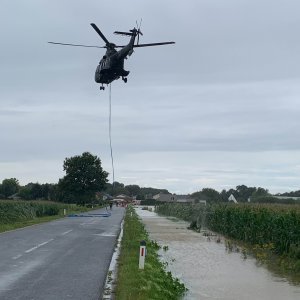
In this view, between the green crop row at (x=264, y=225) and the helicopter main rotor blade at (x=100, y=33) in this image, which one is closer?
the helicopter main rotor blade at (x=100, y=33)

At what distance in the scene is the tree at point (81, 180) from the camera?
120 metres

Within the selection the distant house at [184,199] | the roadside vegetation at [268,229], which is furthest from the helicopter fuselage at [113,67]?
the distant house at [184,199]

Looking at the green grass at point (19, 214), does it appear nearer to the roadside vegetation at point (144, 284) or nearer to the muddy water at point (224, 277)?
the muddy water at point (224, 277)

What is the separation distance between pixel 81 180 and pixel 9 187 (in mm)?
51121

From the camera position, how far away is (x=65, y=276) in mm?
12977

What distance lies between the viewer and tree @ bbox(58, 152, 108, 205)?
120m

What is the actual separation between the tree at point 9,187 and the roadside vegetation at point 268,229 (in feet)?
419

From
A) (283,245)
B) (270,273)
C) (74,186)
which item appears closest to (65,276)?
(270,273)

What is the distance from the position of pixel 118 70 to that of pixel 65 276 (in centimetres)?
727

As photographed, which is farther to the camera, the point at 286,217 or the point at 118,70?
the point at 286,217

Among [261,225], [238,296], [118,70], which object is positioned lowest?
[238,296]

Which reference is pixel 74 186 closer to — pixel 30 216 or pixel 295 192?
pixel 295 192

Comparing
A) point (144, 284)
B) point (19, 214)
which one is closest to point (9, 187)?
point (19, 214)

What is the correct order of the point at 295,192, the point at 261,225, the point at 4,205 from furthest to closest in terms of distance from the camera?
the point at 295,192 < the point at 4,205 < the point at 261,225
